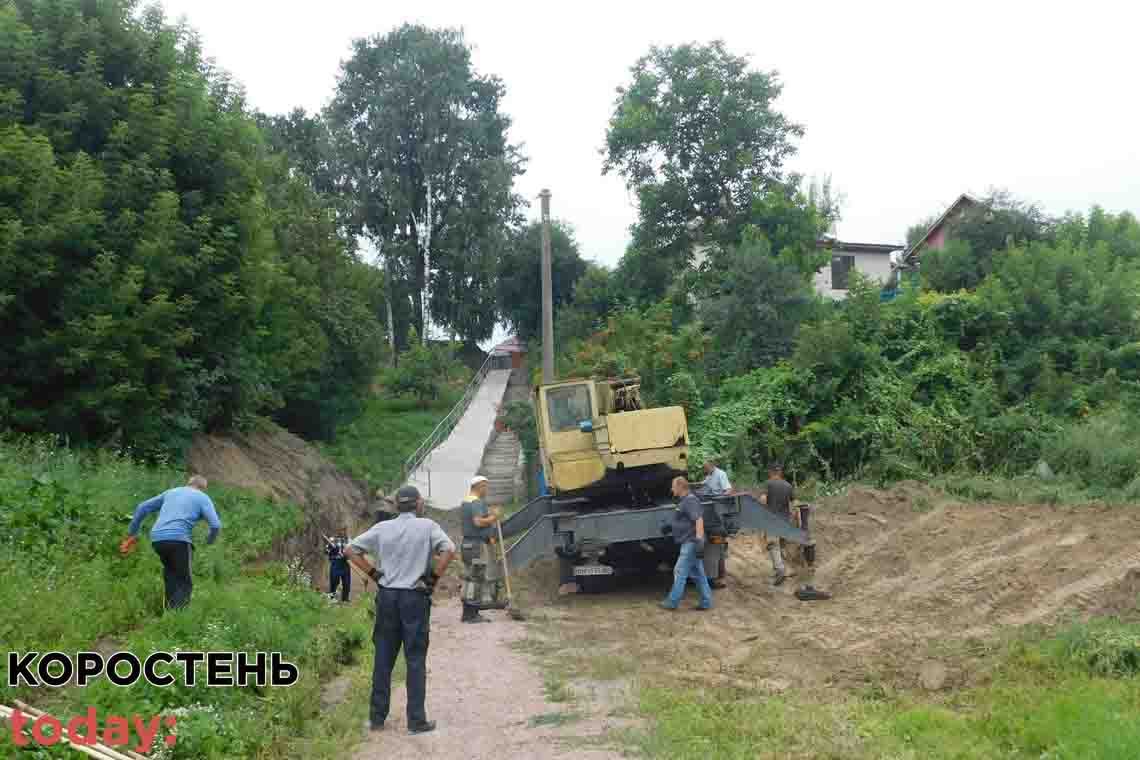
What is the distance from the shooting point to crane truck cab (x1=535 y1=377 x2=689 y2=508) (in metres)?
12.8

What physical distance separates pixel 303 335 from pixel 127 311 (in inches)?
416

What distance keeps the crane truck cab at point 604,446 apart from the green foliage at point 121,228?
5.72 meters

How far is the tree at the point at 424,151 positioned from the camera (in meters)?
46.4

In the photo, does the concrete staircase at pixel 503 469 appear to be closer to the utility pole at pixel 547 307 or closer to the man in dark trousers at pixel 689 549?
the utility pole at pixel 547 307

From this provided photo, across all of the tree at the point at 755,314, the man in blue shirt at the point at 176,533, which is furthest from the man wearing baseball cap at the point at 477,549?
the tree at the point at 755,314

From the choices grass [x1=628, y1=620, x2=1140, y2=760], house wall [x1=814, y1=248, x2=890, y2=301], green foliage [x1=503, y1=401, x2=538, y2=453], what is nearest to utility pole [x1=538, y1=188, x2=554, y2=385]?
green foliage [x1=503, y1=401, x2=538, y2=453]

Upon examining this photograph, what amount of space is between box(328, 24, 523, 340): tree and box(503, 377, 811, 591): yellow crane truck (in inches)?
1354

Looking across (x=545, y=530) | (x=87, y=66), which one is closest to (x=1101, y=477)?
(x=545, y=530)

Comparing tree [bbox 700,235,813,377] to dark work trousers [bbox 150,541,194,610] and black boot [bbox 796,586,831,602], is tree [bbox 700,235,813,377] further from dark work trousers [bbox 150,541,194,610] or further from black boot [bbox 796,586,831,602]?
dark work trousers [bbox 150,541,194,610]

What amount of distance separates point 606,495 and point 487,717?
20.8ft

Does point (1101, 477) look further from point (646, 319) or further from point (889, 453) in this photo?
point (646, 319)

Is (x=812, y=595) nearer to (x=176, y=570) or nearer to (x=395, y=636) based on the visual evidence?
(x=395, y=636)

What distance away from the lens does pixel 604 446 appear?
13.1 metres

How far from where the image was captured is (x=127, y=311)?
47.2ft
